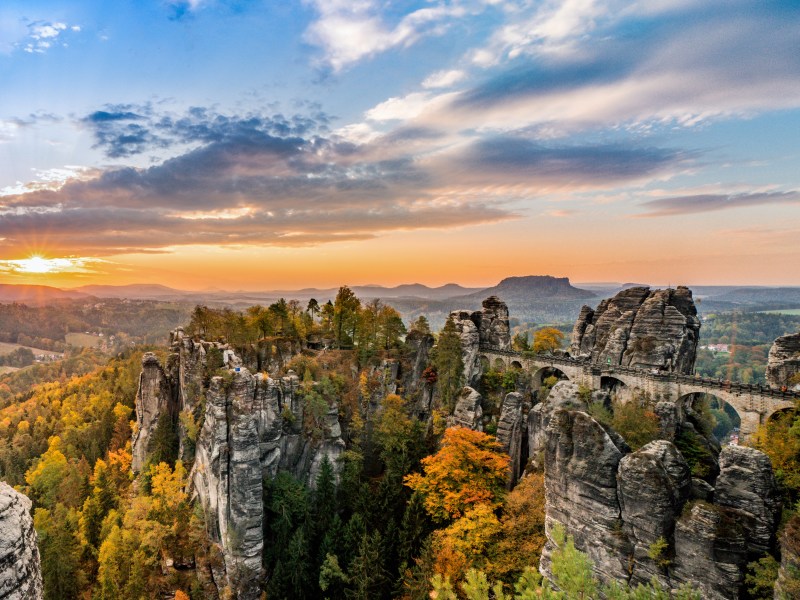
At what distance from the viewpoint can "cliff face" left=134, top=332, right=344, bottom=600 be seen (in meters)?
37.6

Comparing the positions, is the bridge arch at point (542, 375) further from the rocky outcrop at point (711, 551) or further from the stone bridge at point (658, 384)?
the rocky outcrop at point (711, 551)

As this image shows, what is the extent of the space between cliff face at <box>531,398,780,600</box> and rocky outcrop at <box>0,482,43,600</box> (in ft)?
70.8

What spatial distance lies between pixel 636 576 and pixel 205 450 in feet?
120

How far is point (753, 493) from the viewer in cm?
1803

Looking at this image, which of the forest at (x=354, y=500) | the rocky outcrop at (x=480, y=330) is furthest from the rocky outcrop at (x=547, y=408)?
the rocky outcrop at (x=480, y=330)

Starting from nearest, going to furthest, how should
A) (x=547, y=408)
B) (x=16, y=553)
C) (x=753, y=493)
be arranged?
(x=16, y=553)
(x=753, y=493)
(x=547, y=408)

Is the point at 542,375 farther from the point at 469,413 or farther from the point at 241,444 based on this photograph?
the point at 241,444

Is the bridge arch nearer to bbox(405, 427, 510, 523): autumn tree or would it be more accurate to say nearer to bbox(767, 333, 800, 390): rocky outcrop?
bbox(405, 427, 510, 523): autumn tree

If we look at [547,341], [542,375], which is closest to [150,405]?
[542,375]

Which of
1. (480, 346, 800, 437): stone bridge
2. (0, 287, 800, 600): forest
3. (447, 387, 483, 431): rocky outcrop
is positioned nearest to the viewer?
(0, 287, 800, 600): forest

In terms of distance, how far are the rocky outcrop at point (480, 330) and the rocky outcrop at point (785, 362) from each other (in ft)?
91.2

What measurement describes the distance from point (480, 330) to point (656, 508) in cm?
3983

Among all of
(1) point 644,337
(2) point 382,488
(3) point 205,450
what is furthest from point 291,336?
(1) point 644,337

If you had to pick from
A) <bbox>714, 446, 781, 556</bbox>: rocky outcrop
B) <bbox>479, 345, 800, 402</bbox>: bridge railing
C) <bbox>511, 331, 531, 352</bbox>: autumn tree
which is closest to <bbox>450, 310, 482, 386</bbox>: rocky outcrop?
<bbox>479, 345, 800, 402</bbox>: bridge railing
